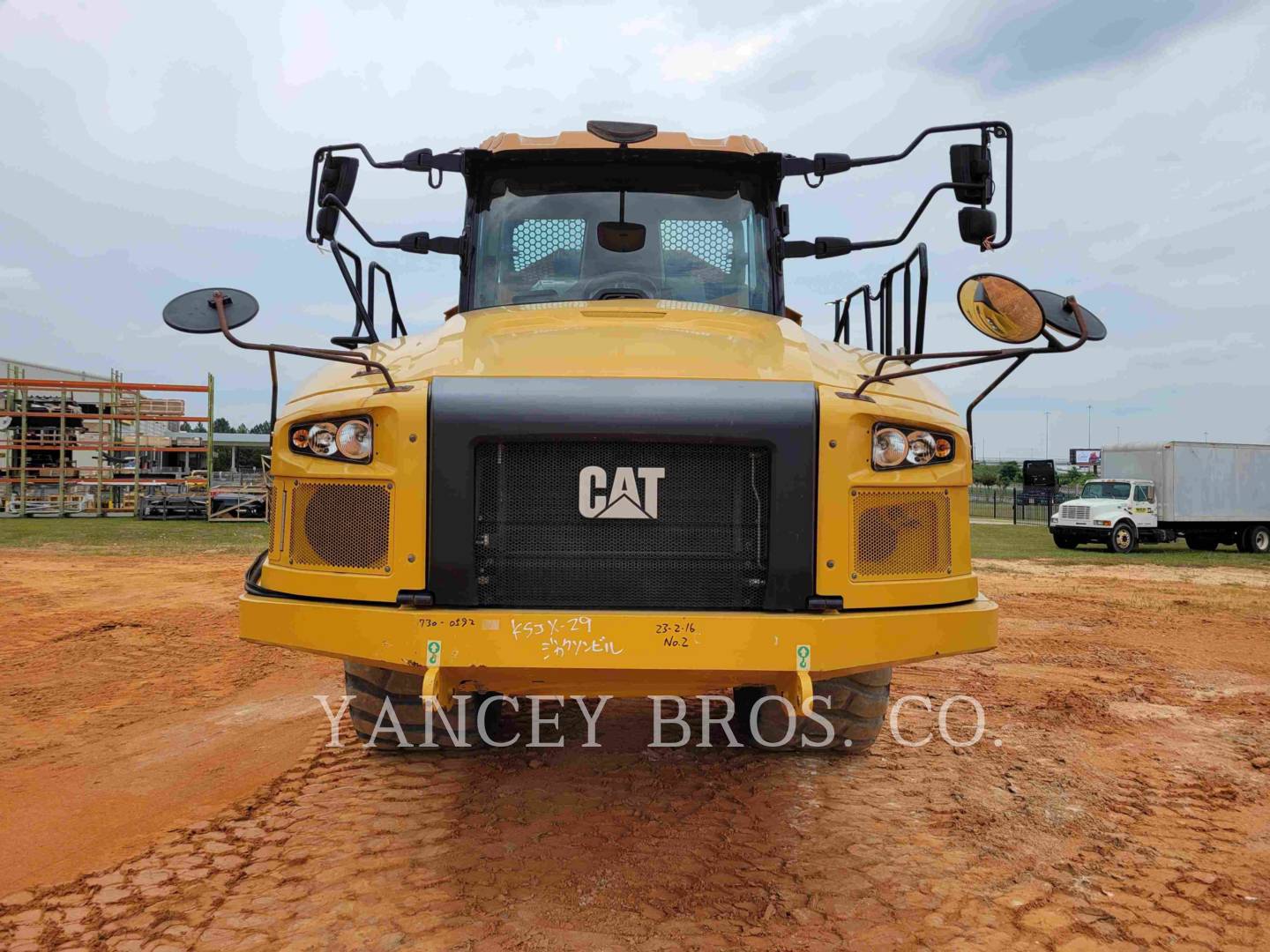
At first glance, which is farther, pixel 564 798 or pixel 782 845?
pixel 564 798

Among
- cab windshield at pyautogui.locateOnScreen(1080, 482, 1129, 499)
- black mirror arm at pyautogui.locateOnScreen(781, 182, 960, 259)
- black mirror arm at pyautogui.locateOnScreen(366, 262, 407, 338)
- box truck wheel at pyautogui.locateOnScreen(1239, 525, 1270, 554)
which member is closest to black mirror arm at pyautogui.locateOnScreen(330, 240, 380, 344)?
black mirror arm at pyautogui.locateOnScreen(366, 262, 407, 338)

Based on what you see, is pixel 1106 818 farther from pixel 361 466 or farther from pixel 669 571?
pixel 361 466

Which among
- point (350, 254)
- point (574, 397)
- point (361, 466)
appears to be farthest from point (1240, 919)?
point (350, 254)

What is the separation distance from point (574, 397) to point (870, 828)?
7.83ft

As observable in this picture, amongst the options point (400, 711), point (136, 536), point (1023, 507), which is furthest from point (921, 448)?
point (1023, 507)

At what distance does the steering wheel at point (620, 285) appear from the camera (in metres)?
4.39

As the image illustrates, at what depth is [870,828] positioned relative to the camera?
4.02 meters

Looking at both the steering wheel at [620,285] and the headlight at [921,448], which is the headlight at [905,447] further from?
the steering wheel at [620,285]

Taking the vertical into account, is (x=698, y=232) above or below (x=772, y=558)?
above

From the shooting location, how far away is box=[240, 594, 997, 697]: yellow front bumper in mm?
2848

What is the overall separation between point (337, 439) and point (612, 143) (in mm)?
2117

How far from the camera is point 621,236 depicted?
451 centimetres

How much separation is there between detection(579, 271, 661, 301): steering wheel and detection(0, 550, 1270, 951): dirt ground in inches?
92.7

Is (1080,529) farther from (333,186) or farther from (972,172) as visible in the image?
(333,186)
